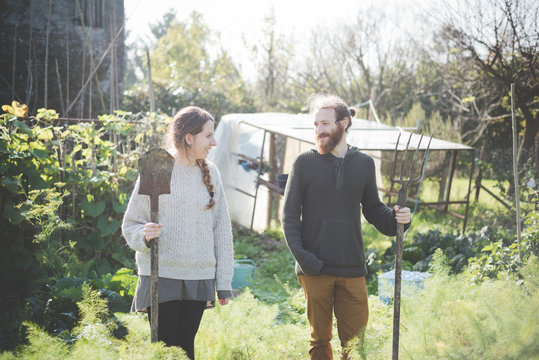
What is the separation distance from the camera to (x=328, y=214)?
2.43 m

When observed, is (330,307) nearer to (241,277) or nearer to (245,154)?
(241,277)

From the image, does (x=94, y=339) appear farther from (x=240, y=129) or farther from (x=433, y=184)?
(x=433, y=184)

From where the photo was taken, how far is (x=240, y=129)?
8.36 meters

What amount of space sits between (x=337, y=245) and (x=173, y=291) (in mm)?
792

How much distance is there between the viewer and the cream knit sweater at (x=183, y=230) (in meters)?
2.23

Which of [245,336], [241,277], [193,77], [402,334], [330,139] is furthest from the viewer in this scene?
[193,77]

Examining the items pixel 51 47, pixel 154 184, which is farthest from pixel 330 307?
pixel 51 47

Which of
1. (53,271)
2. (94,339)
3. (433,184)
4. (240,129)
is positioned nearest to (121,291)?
(53,271)

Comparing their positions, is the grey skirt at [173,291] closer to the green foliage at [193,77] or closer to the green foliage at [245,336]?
the green foliage at [245,336]

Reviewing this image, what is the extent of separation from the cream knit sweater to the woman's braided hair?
27mm

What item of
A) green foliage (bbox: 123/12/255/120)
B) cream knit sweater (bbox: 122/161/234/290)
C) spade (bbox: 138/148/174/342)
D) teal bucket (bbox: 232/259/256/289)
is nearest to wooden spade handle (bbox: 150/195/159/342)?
spade (bbox: 138/148/174/342)

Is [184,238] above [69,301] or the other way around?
above

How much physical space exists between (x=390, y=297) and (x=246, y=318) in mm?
1701

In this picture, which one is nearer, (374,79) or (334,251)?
(334,251)
